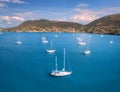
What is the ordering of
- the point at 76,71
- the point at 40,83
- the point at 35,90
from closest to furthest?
the point at 35,90
the point at 40,83
the point at 76,71

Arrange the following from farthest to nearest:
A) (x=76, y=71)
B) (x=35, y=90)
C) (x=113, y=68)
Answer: (x=113, y=68) → (x=76, y=71) → (x=35, y=90)

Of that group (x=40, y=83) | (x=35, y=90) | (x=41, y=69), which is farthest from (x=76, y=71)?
(x=35, y=90)

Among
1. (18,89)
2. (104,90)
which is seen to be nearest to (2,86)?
(18,89)

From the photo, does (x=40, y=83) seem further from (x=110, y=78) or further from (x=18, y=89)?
(x=110, y=78)

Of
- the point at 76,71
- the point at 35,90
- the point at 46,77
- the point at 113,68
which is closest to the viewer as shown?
the point at 35,90

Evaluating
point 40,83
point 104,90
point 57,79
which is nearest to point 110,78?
point 104,90

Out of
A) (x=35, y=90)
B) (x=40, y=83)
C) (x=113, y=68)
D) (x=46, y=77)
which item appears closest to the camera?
(x=35, y=90)

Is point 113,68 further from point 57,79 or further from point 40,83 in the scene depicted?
point 40,83

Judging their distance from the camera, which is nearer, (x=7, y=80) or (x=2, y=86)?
(x=2, y=86)

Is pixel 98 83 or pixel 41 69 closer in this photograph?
pixel 98 83
